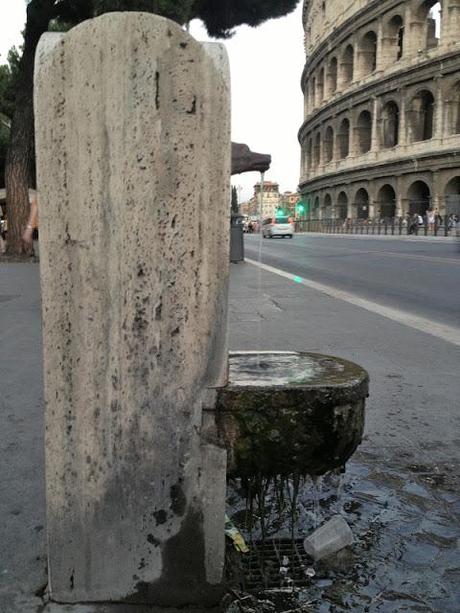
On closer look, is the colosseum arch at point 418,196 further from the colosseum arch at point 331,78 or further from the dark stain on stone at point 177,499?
the dark stain on stone at point 177,499

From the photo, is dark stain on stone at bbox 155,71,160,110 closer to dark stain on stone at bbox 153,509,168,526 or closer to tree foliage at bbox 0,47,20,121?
dark stain on stone at bbox 153,509,168,526

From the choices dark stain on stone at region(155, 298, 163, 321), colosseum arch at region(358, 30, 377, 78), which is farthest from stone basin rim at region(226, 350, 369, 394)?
colosseum arch at region(358, 30, 377, 78)

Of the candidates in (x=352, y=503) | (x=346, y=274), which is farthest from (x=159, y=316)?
(x=346, y=274)

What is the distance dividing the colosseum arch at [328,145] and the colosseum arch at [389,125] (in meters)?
8.50

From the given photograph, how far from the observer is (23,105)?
14.9m

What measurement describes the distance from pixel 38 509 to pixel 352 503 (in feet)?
3.69

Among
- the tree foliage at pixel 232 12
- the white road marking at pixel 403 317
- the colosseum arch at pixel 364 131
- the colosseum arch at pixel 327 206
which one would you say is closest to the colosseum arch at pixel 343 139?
the colosseum arch at pixel 364 131

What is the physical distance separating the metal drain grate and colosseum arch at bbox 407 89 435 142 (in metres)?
46.5

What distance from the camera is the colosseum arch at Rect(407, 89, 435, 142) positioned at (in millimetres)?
44625

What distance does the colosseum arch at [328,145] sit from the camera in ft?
185

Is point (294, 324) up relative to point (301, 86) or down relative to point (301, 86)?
down

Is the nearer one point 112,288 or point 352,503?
point 112,288

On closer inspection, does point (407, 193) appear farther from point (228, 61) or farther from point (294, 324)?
point (228, 61)

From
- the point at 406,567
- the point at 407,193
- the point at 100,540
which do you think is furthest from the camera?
the point at 407,193
